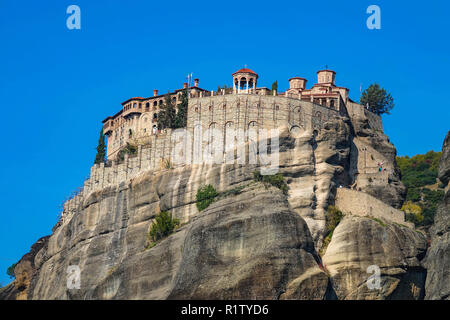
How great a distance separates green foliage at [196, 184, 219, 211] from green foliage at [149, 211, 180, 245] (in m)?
2.65

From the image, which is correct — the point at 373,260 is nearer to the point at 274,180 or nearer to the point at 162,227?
the point at 274,180

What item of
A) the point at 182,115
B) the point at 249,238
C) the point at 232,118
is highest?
the point at 182,115

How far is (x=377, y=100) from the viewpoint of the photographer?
12519cm

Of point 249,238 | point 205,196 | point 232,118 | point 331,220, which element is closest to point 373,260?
point 331,220

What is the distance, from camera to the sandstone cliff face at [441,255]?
8356cm

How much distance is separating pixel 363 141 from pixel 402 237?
1846 cm

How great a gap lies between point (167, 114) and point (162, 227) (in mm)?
15326

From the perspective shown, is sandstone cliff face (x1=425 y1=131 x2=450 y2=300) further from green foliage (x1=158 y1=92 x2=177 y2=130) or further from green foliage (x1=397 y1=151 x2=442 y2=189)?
green foliage (x1=397 y1=151 x2=442 y2=189)

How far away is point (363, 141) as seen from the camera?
11350 cm
